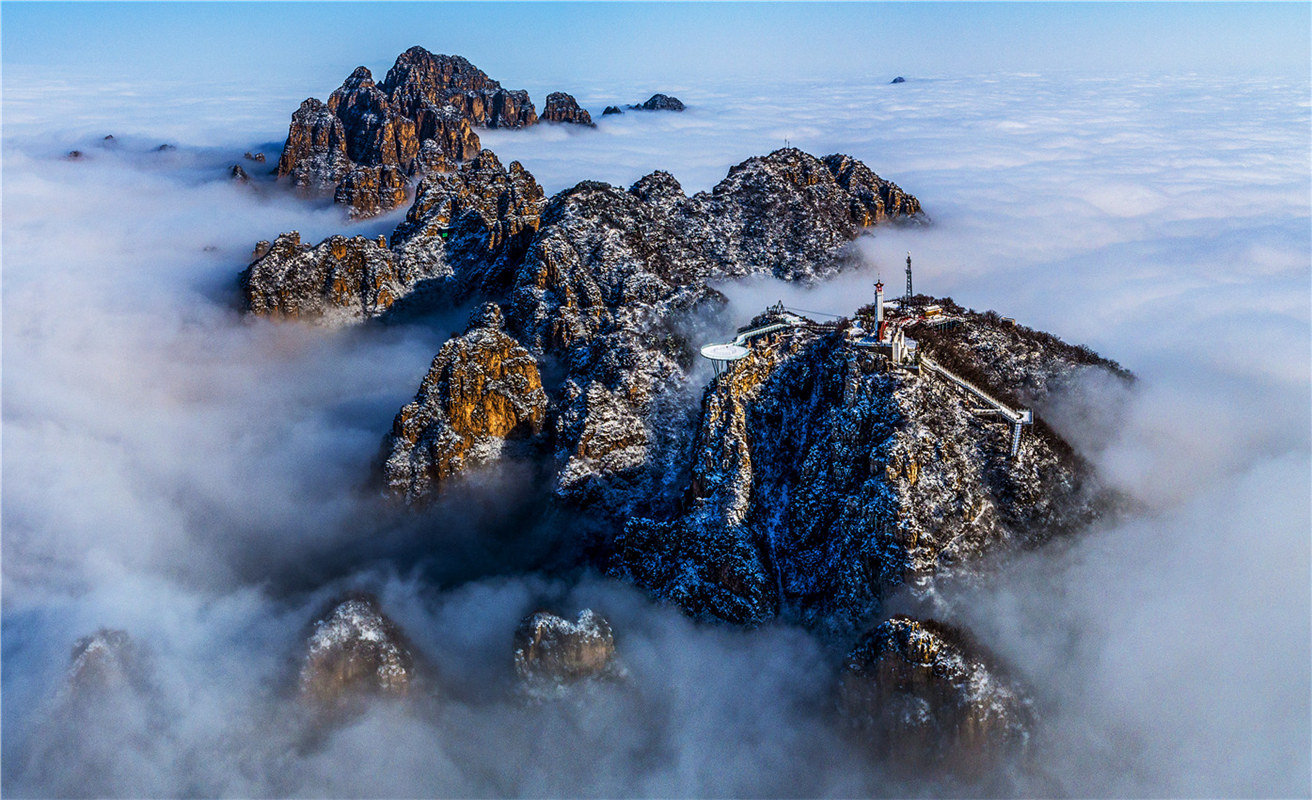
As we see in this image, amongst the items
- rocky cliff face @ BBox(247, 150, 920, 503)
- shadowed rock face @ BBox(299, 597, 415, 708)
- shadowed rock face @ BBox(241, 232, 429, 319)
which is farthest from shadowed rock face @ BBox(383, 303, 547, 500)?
shadowed rock face @ BBox(241, 232, 429, 319)

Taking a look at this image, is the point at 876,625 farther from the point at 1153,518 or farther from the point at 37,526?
the point at 37,526

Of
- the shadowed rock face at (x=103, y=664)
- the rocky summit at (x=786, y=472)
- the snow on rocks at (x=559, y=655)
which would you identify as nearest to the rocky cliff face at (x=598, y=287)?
the rocky summit at (x=786, y=472)

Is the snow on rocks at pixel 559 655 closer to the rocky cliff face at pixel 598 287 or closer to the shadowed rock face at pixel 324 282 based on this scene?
the rocky cliff face at pixel 598 287

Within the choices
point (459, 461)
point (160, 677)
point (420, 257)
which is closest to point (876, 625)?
point (459, 461)

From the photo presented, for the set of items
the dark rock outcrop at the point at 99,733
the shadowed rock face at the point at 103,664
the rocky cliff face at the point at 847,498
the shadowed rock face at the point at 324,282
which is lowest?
the dark rock outcrop at the point at 99,733

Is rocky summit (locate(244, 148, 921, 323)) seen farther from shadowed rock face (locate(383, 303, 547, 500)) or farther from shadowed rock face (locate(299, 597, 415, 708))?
shadowed rock face (locate(299, 597, 415, 708))

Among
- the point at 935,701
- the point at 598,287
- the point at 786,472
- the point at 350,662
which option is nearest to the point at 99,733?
the point at 350,662
